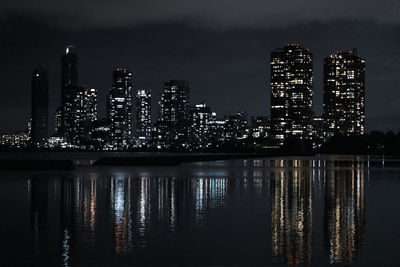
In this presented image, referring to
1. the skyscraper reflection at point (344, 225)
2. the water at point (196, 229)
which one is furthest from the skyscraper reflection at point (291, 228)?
the skyscraper reflection at point (344, 225)

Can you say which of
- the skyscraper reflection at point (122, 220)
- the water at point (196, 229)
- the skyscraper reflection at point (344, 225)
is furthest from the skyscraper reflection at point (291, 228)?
the skyscraper reflection at point (122, 220)

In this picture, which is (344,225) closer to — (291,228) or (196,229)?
(291,228)

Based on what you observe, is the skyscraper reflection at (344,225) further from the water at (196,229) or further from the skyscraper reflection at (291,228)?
the skyscraper reflection at (291,228)

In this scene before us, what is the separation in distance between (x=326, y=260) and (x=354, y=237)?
465 cm

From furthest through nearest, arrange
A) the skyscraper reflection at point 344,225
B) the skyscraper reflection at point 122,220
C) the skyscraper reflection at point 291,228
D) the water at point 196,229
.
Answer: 1. the skyscraper reflection at point 122,220
2. the skyscraper reflection at point 344,225
3. the skyscraper reflection at point 291,228
4. the water at point 196,229

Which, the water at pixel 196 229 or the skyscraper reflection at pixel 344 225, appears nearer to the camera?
the water at pixel 196 229

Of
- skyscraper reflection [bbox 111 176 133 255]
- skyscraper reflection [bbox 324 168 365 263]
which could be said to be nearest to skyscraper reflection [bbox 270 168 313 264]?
skyscraper reflection [bbox 324 168 365 263]

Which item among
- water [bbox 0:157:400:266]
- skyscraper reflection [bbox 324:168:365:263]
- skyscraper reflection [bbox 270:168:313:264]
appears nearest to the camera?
water [bbox 0:157:400:266]

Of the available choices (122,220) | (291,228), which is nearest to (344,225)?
(291,228)

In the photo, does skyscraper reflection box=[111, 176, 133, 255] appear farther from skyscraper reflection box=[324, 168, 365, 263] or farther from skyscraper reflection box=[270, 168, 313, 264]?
skyscraper reflection box=[324, 168, 365, 263]

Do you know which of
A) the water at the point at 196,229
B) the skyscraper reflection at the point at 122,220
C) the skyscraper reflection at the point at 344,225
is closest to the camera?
the water at the point at 196,229

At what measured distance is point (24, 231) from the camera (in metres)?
21.8

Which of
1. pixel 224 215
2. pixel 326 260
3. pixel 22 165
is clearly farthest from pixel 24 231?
pixel 22 165

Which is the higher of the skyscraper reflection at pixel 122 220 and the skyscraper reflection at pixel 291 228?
the skyscraper reflection at pixel 122 220
